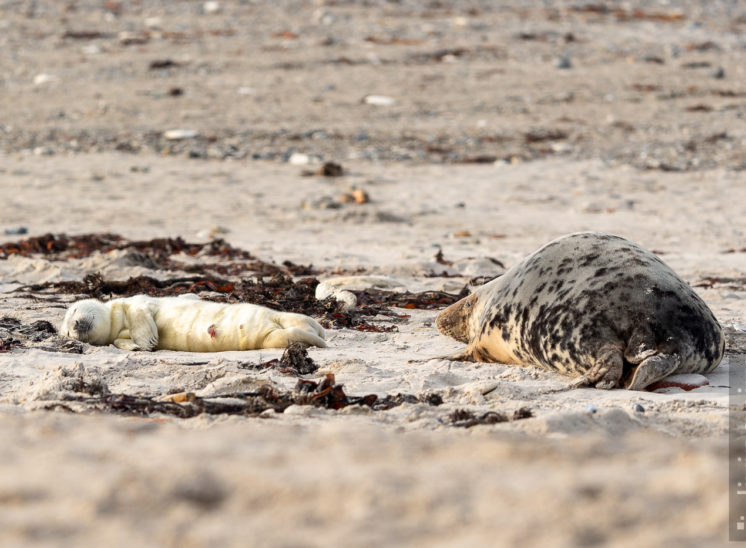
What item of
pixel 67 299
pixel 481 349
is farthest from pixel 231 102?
pixel 481 349

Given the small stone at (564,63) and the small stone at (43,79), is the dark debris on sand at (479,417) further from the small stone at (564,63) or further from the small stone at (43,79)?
the small stone at (43,79)

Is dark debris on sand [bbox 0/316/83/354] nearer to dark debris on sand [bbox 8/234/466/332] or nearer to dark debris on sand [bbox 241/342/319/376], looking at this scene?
dark debris on sand [bbox 8/234/466/332]

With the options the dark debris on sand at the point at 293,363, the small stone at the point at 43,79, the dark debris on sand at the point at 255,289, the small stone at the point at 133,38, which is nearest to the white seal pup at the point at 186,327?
the dark debris on sand at the point at 293,363

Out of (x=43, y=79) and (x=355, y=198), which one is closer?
(x=355, y=198)

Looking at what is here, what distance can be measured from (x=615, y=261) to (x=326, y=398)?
1629 mm

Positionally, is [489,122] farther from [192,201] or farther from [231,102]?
[192,201]

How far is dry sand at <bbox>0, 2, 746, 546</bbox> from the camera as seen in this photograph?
2.15 metres

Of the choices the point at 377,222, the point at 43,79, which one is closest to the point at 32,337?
the point at 377,222

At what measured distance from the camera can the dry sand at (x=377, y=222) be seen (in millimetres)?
2154

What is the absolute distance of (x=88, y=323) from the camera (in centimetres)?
495

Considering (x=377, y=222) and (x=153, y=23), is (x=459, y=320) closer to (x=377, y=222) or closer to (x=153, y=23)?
(x=377, y=222)

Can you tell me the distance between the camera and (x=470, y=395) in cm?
391

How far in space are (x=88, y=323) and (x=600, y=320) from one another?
2591mm

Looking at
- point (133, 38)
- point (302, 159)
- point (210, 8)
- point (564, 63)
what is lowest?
point (302, 159)
